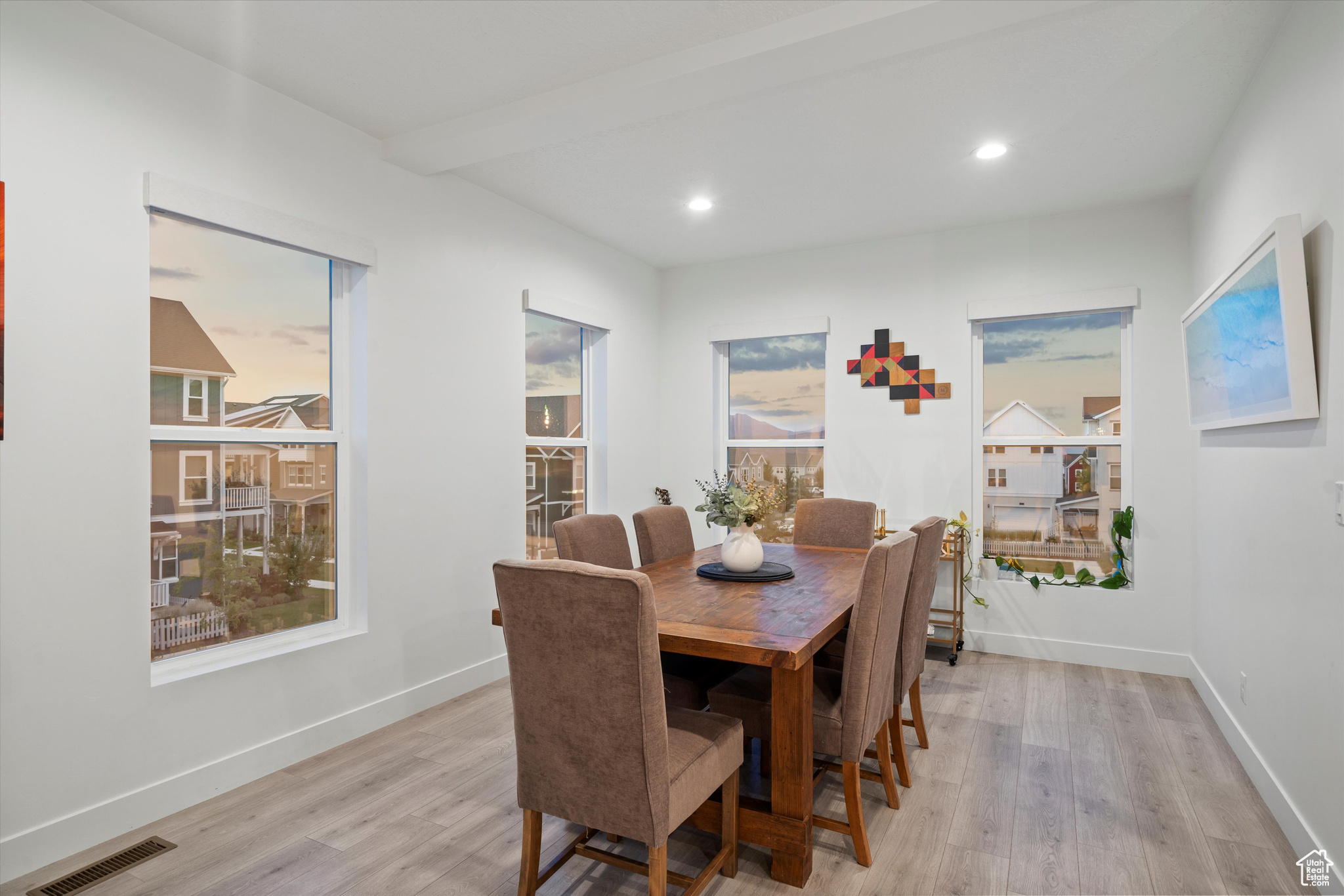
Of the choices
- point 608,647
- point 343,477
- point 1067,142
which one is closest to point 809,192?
point 1067,142

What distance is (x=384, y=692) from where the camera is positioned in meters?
3.18

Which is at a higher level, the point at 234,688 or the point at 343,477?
the point at 343,477

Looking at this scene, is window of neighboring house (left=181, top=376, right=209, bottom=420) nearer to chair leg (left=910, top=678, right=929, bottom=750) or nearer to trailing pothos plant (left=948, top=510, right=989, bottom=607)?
chair leg (left=910, top=678, right=929, bottom=750)

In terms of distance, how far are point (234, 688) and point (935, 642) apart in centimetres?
381

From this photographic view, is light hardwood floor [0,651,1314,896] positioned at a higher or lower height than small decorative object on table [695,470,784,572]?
lower

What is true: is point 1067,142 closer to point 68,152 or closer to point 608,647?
point 608,647

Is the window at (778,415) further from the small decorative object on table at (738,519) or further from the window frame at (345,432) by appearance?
the window frame at (345,432)

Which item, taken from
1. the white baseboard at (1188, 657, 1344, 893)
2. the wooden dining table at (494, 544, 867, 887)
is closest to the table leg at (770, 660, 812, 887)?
the wooden dining table at (494, 544, 867, 887)

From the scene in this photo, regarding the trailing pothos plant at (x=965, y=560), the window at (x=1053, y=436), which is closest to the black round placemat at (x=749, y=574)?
the trailing pothos plant at (x=965, y=560)

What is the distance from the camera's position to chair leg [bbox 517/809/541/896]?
186 cm

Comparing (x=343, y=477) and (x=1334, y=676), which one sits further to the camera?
(x=343, y=477)

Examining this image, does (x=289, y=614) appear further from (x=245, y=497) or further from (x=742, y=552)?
(x=742, y=552)

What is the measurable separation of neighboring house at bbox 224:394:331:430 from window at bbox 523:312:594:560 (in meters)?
1.19

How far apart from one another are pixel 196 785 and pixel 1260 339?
12.8 feet
